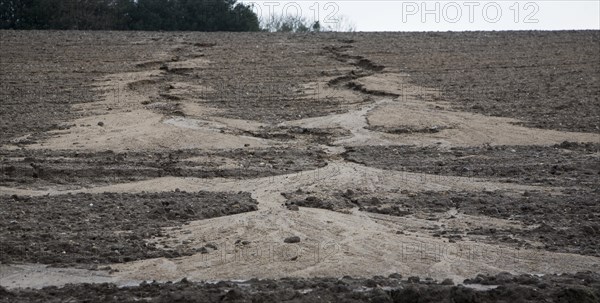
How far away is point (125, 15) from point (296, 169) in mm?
21463

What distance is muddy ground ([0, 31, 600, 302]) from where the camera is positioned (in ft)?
25.0

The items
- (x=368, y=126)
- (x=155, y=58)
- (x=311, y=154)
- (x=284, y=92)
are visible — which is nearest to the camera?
(x=311, y=154)

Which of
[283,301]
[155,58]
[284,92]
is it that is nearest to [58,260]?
[283,301]

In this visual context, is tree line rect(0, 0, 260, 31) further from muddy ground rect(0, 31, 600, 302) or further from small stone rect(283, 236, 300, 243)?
small stone rect(283, 236, 300, 243)

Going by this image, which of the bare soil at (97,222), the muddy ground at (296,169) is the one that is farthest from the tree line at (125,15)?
the bare soil at (97,222)

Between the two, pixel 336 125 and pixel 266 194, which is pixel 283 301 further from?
pixel 336 125

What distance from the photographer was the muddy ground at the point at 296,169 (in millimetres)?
7625

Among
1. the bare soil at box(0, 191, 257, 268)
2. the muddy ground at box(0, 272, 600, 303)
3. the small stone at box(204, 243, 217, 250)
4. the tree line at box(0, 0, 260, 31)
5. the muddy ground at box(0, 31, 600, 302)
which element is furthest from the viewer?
the tree line at box(0, 0, 260, 31)

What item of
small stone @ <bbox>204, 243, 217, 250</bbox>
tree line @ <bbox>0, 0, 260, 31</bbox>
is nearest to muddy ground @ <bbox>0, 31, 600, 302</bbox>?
small stone @ <bbox>204, 243, 217, 250</bbox>

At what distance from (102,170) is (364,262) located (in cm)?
475

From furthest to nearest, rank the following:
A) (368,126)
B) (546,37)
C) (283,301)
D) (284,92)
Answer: (546,37) → (284,92) → (368,126) → (283,301)

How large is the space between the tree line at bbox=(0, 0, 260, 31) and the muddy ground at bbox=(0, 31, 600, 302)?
22.3 ft

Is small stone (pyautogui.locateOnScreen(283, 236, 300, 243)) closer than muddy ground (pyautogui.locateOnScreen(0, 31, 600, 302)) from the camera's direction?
No

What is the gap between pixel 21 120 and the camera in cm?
1553
